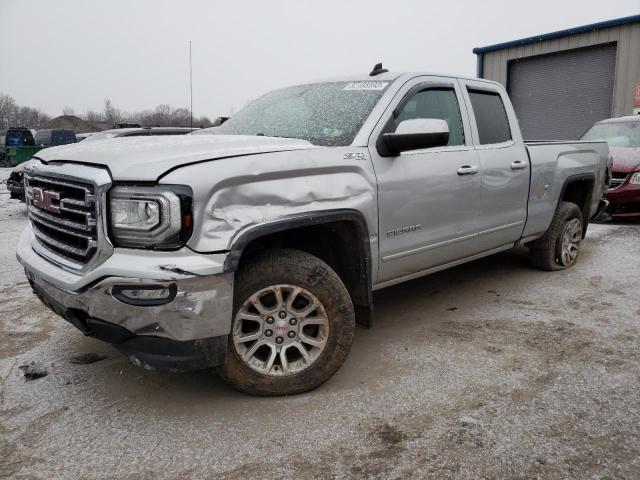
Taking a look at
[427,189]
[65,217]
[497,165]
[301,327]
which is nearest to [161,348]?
[301,327]

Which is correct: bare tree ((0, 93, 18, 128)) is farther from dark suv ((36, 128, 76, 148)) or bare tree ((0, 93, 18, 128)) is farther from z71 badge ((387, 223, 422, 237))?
z71 badge ((387, 223, 422, 237))

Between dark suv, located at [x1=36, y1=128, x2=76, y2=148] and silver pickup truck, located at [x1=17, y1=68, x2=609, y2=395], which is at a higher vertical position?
dark suv, located at [x1=36, y1=128, x2=76, y2=148]

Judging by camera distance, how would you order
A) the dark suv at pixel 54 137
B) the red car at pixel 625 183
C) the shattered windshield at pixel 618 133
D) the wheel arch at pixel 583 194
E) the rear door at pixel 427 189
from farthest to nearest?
the dark suv at pixel 54 137 → the shattered windshield at pixel 618 133 → the red car at pixel 625 183 → the wheel arch at pixel 583 194 → the rear door at pixel 427 189

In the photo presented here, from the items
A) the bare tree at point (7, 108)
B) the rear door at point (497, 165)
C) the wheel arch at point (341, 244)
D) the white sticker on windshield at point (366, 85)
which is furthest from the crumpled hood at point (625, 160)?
the bare tree at point (7, 108)

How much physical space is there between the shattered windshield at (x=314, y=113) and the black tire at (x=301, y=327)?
807 mm

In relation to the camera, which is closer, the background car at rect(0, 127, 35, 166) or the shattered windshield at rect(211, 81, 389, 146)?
the shattered windshield at rect(211, 81, 389, 146)

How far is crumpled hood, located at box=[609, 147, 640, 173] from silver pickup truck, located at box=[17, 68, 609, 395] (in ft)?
17.2

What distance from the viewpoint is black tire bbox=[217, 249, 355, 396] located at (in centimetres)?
269

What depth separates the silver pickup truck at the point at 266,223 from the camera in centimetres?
241

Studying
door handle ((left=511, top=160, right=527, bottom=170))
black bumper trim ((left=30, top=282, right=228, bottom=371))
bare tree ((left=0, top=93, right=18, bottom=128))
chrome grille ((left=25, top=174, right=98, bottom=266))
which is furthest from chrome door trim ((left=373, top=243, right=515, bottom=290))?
bare tree ((left=0, top=93, right=18, bottom=128))

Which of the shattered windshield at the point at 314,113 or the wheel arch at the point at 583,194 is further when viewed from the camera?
the wheel arch at the point at 583,194

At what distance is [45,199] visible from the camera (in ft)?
9.52

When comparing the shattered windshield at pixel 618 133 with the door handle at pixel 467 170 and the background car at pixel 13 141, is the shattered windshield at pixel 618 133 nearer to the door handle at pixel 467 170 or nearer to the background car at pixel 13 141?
the door handle at pixel 467 170

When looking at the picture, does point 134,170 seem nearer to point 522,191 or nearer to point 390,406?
point 390,406
